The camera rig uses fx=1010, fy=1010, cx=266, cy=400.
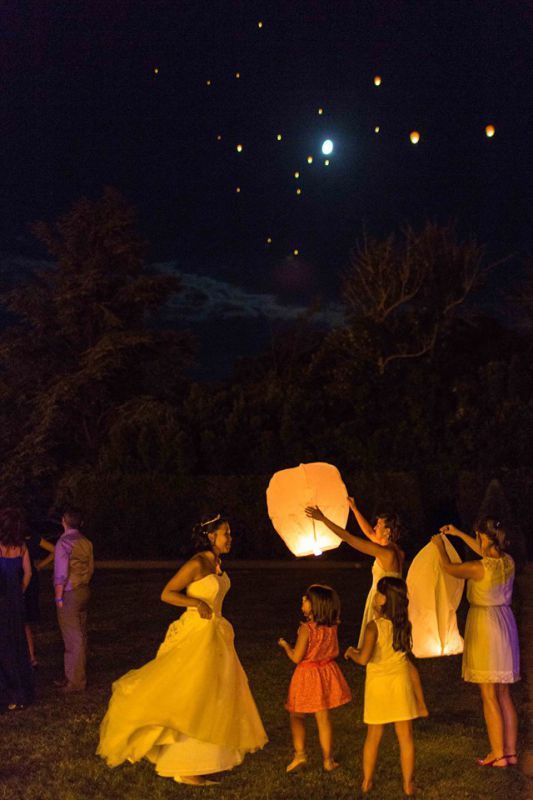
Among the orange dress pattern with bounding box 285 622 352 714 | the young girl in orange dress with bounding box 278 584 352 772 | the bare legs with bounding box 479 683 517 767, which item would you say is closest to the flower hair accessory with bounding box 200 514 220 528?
the young girl in orange dress with bounding box 278 584 352 772

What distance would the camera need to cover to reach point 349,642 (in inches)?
508

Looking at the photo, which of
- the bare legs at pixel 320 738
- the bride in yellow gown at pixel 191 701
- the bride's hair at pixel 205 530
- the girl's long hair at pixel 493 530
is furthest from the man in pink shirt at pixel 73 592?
the girl's long hair at pixel 493 530

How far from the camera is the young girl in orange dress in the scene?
683 cm

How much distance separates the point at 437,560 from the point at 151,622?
7.53 meters

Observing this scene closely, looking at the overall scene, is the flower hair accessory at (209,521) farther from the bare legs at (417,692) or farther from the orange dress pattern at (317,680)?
the bare legs at (417,692)

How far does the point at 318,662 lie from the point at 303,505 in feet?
3.62

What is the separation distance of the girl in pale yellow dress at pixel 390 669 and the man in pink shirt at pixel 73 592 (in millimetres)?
3939

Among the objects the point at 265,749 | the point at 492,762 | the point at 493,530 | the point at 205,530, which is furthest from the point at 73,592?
the point at 493,530

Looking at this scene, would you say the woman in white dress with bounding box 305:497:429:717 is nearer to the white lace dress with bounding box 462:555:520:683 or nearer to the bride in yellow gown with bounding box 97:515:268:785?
the white lace dress with bounding box 462:555:520:683

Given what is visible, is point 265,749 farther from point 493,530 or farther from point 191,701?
point 493,530

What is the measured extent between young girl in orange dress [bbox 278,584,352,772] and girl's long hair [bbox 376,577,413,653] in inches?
19.2

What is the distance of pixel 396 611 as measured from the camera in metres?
6.45

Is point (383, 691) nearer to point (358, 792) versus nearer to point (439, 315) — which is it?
point (358, 792)

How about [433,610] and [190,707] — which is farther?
[433,610]
